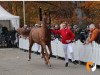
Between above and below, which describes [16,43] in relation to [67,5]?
below

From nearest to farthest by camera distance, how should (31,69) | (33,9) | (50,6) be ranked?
(31,69) → (50,6) → (33,9)

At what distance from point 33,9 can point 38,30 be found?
28881 millimetres

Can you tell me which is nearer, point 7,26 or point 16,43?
point 16,43

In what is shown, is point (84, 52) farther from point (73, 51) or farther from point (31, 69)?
point (31, 69)

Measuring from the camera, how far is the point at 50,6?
43.3m

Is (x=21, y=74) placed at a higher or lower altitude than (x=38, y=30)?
lower

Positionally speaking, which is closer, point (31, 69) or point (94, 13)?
point (31, 69)

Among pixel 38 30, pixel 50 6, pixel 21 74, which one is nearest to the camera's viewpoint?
pixel 21 74

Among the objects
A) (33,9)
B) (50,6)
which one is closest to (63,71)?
(50,6)

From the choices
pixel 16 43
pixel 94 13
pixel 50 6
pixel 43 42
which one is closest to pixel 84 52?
pixel 43 42

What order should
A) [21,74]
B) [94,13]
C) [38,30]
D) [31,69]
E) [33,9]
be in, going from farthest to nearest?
1. [33,9]
2. [94,13]
3. [38,30]
4. [31,69]
5. [21,74]

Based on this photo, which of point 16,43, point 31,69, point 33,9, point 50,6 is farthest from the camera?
point 33,9

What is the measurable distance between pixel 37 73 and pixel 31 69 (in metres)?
1.49

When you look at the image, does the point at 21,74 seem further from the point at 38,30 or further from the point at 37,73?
the point at 38,30
